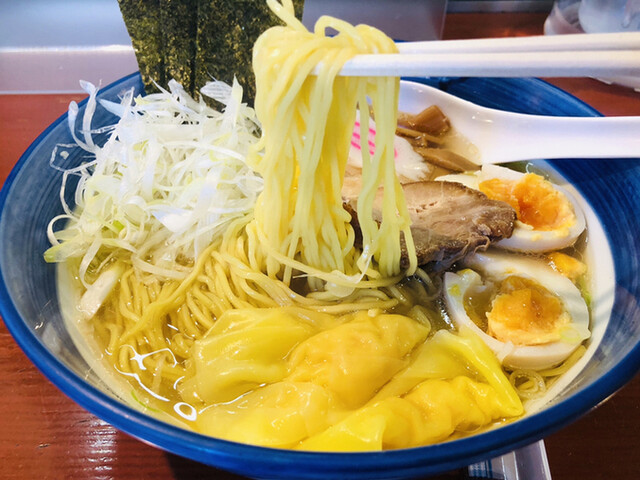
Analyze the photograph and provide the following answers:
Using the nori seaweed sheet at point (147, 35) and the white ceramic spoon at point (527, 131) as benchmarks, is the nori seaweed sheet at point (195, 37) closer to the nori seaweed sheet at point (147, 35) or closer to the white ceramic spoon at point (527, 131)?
the nori seaweed sheet at point (147, 35)

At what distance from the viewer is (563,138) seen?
1.54 m

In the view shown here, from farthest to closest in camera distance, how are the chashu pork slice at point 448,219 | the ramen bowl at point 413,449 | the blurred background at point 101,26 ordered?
1. the blurred background at point 101,26
2. the chashu pork slice at point 448,219
3. the ramen bowl at point 413,449

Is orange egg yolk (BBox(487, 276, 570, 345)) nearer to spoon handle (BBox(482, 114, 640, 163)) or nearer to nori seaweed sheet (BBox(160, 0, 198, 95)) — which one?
spoon handle (BBox(482, 114, 640, 163))

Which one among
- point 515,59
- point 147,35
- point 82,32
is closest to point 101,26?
point 82,32

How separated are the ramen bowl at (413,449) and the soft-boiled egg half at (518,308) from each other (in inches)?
2.2

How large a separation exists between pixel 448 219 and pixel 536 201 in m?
0.32

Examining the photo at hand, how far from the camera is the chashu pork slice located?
1.30 meters

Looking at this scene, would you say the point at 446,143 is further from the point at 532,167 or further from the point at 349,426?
the point at 349,426

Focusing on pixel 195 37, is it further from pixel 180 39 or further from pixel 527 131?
pixel 527 131

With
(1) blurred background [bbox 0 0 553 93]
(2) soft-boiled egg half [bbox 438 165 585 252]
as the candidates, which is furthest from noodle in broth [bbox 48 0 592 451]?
(1) blurred background [bbox 0 0 553 93]

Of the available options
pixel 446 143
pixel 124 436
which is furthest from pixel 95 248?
pixel 446 143

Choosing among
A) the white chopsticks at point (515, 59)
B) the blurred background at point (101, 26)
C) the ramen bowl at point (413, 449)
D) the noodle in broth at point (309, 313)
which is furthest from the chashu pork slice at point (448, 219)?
the blurred background at point (101, 26)

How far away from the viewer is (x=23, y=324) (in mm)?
976

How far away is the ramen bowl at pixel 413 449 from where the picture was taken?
2.55 ft
